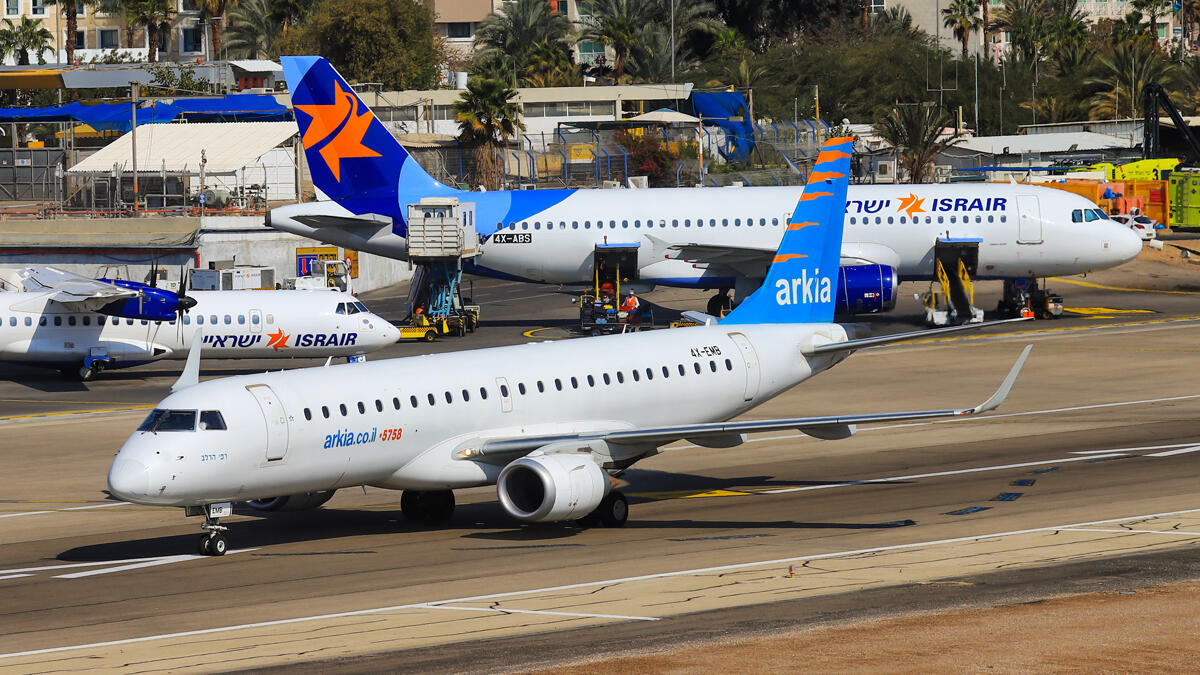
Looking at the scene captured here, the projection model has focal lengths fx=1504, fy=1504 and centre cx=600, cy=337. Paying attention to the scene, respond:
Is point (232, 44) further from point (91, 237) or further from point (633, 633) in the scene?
point (633, 633)

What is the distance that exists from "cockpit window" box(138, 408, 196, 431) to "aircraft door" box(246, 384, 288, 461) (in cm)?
126

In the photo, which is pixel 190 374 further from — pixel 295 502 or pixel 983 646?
pixel 983 646

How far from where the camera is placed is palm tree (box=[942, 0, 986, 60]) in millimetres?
179250

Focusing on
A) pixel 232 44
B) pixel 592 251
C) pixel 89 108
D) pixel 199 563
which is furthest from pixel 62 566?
pixel 232 44

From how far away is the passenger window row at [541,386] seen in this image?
29.1m

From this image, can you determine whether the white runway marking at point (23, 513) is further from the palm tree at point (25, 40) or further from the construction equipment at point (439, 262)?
the palm tree at point (25, 40)

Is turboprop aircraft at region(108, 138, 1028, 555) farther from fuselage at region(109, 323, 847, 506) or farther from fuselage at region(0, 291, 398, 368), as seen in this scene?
fuselage at region(0, 291, 398, 368)

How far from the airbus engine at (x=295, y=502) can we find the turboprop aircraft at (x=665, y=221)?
1347 inches

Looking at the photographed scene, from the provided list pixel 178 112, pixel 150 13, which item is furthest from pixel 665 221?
pixel 150 13

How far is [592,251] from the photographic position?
66688 mm

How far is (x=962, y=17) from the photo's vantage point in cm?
17950

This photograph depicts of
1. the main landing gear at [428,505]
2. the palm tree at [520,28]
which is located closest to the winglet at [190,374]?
the main landing gear at [428,505]

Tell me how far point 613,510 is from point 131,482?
9.78 meters

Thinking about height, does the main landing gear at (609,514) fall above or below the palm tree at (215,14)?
below
